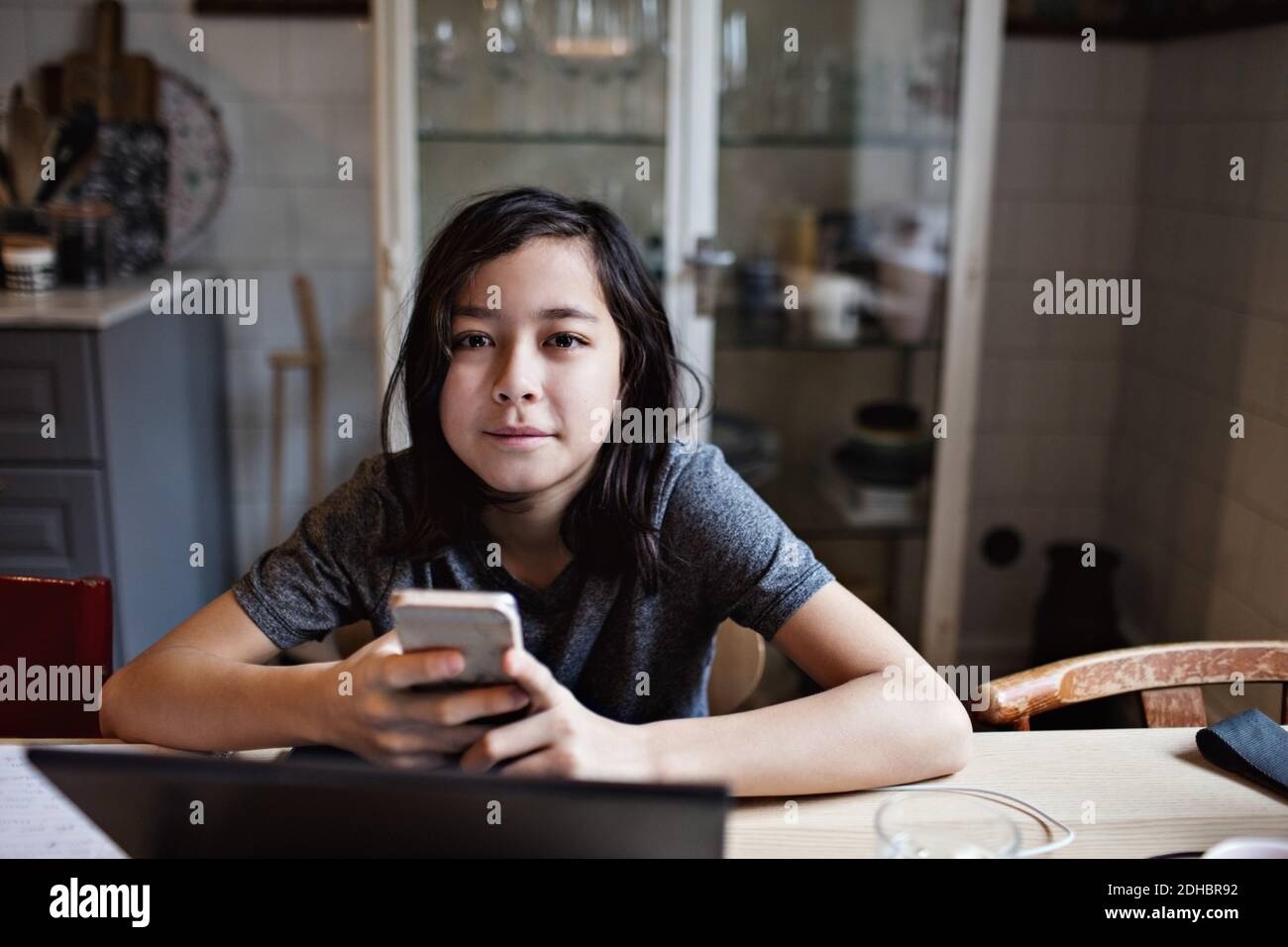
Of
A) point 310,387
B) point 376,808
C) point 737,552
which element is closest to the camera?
point 376,808

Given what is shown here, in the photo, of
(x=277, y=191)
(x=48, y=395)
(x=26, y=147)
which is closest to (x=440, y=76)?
(x=277, y=191)

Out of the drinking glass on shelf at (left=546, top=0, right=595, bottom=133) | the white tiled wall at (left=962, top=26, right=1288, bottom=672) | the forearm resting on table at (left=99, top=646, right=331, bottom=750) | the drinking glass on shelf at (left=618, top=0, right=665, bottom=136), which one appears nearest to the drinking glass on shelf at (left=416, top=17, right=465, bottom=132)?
the drinking glass on shelf at (left=546, top=0, right=595, bottom=133)

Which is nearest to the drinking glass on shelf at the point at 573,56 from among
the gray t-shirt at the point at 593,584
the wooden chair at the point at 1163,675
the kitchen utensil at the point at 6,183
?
the kitchen utensil at the point at 6,183

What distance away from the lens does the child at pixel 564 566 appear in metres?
0.89

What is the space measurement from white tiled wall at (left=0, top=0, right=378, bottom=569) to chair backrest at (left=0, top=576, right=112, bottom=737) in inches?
56.9

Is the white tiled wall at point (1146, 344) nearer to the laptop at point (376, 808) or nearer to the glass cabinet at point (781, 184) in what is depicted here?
the glass cabinet at point (781, 184)

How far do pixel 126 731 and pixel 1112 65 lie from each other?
2.32 metres

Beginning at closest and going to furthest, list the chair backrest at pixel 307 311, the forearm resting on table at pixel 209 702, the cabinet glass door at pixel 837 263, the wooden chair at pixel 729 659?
the forearm resting on table at pixel 209 702
the wooden chair at pixel 729 659
the cabinet glass door at pixel 837 263
the chair backrest at pixel 307 311

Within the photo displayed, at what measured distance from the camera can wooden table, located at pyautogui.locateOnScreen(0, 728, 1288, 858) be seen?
32.1 inches

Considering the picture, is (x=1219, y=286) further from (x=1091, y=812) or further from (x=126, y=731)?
(x=126, y=731)

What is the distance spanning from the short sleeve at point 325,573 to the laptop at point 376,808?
445 mm

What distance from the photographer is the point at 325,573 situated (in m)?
1.10

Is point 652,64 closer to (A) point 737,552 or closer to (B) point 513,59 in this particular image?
(B) point 513,59

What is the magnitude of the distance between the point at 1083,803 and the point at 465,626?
506 mm
